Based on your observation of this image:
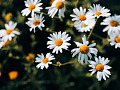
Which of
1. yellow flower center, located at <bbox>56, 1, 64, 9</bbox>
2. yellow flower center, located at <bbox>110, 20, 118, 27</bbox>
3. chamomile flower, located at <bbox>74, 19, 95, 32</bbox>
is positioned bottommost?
chamomile flower, located at <bbox>74, 19, 95, 32</bbox>

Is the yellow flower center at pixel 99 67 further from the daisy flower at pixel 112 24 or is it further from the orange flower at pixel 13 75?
the orange flower at pixel 13 75

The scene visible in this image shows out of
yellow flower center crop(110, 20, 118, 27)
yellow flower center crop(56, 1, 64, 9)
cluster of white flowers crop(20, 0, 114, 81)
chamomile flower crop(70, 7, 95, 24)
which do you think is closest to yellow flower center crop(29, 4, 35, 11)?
cluster of white flowers crop(20, 0, 114, 81)

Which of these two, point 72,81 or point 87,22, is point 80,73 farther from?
point 87,22

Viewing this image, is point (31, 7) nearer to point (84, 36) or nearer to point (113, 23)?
point (84, 36)

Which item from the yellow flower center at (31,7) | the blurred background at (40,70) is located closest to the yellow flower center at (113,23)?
the blurred background at (40,70)

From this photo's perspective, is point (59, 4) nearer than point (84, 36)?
No

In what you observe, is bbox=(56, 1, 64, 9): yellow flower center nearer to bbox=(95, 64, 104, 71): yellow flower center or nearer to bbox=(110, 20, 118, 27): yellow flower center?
bbox=(110, 20, 118, 27): yellow flower center

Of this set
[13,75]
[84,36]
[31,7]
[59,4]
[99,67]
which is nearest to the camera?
[84,36]

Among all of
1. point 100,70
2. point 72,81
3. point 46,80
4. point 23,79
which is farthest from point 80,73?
point 100,70

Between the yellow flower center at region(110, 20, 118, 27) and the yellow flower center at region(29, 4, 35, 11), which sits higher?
the yellow flower center at region(29, 4, 35, 11)

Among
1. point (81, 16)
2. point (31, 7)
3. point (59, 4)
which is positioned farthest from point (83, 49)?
point (31, 7)

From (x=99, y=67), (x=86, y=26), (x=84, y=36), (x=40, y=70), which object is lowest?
(x=99, y=67)
